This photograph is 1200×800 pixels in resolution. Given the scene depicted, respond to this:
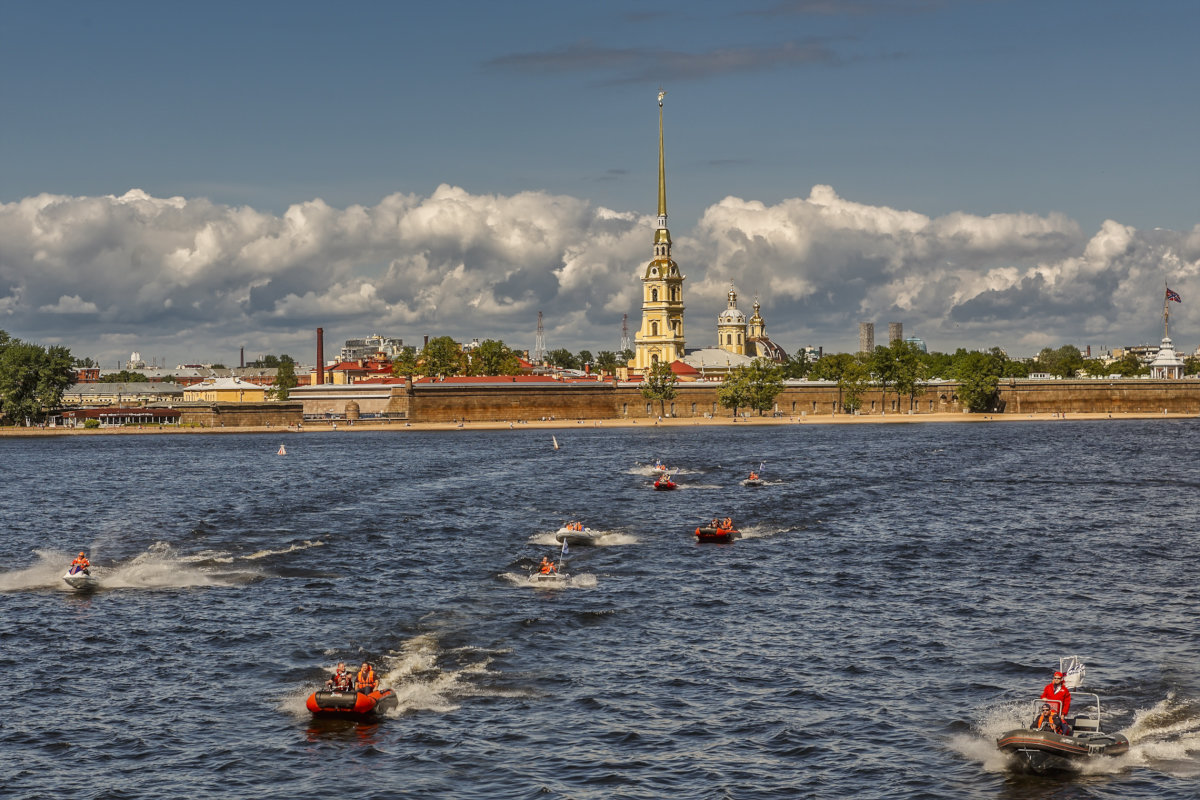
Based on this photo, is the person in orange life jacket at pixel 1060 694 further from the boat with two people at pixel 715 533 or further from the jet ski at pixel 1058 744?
the boat with two people at pixel 715 533

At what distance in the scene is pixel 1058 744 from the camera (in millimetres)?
30703

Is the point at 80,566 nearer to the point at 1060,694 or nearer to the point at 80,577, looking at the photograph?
the point at 80,577

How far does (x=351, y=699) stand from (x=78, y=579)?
89.1ft

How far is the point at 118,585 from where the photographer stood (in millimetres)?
57156

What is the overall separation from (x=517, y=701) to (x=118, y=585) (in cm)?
2849

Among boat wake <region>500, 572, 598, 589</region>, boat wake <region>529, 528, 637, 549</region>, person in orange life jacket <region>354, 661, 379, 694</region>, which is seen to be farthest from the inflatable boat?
boat wake <region>529, 528, 637, 549</region>

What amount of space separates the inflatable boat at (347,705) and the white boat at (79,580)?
25717 millimetres

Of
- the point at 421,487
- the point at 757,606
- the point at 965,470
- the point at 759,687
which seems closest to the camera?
the point at 759,687

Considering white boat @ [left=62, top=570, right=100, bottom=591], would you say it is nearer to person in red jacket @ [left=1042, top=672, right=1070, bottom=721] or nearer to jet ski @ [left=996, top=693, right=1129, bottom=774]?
jet ski @ [left=996, top=693, right=1129, bottom=774]

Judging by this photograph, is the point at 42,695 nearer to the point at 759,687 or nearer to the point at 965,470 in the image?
the point at 759,687

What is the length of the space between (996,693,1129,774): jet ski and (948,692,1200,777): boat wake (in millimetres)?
224

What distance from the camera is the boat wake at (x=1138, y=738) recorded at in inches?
1216

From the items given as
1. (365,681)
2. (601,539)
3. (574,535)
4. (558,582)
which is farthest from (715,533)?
(365,681)

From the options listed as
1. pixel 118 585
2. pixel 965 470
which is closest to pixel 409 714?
pixel 118 585
